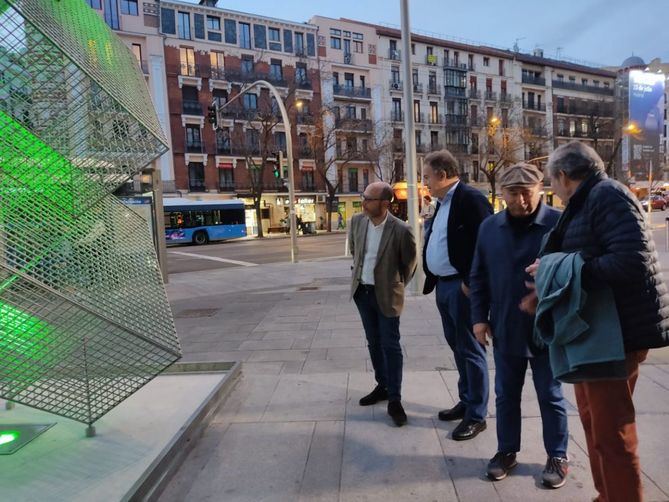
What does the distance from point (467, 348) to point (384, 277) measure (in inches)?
30.4

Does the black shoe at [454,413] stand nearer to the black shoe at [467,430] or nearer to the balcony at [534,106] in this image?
the black shoe at [467,430]

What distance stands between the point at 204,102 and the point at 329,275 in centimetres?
3274

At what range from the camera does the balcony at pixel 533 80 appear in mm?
55850

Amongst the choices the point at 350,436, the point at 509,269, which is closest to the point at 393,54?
the point at 509,269

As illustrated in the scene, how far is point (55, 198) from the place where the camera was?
2.68m

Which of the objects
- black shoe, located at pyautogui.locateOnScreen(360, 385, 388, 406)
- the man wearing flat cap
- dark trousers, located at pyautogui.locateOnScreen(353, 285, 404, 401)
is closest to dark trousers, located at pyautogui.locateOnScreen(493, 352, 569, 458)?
the man wearing flat cap

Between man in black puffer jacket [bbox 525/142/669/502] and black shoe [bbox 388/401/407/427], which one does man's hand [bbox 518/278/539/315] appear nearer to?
man in black puffer jacket [bbox 525/142/669/502]

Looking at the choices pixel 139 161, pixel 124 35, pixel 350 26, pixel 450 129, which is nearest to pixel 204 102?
pixel 124 35

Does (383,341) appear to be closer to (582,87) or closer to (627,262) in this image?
(627,262)

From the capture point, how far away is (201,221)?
29406 millimetres

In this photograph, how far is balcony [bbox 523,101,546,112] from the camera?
2201 inches

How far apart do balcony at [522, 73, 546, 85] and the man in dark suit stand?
6031cm

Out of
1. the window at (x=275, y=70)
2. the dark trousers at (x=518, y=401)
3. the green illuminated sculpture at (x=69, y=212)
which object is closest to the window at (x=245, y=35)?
the window at (x=275, y=70)

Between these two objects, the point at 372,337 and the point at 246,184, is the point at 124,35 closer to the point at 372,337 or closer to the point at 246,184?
the point at 246,184
